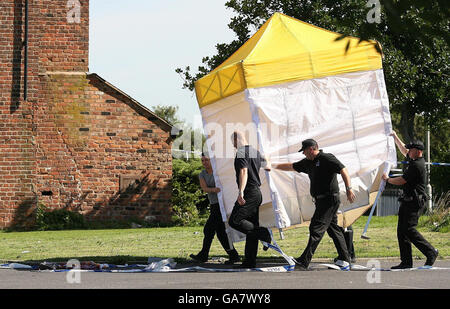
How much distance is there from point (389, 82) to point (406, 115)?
7.92 meters

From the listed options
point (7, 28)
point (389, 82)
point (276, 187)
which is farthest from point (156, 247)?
point (389, 82)

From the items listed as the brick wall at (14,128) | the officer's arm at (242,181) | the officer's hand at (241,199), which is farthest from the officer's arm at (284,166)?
the brick wall at (14,128)

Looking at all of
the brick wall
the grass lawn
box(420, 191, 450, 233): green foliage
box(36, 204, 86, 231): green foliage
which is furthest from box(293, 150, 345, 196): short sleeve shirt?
the brick wall

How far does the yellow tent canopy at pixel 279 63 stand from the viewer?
11.0 metres

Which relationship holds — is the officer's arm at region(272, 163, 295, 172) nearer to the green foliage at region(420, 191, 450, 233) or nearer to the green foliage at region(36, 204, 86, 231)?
the green foliage at region(420, 191, 450, 233)

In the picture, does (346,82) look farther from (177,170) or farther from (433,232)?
(177,170)

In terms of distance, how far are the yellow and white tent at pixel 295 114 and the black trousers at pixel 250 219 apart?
0.27 meters

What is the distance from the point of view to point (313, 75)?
1125cm

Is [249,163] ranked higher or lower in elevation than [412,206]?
higher

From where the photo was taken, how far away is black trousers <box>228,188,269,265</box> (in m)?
10.7

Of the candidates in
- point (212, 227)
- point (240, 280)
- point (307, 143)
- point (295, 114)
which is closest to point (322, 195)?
point (307, 143)

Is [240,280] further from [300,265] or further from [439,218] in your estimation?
[439,218]

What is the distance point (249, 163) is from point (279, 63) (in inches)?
61.9

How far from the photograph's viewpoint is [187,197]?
78.6ft
